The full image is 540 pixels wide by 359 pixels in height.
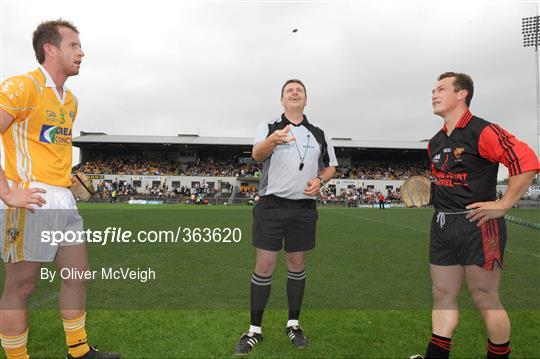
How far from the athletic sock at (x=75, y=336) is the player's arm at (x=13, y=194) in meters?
1.01

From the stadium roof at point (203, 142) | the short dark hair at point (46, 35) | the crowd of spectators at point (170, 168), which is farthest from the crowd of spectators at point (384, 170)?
the short dark hair at point (46, 35)

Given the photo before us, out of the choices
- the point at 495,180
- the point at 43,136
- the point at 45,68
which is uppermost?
the point at 45,68

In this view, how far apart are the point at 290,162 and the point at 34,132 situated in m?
2.21

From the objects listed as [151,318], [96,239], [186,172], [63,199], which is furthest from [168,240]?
[186,172]

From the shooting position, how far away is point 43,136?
2.97m

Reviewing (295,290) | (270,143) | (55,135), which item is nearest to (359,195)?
(295,290)

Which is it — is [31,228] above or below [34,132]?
below

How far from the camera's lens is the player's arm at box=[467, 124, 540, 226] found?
2.77m

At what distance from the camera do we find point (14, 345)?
9.64 feet

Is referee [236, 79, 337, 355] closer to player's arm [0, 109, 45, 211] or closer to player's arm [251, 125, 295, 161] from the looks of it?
player's arm [251, 125, 295, 161]

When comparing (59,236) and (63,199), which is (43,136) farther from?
(59,236)

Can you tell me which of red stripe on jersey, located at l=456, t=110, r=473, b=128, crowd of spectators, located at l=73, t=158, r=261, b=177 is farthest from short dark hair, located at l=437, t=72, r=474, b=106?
crowd of spectators, located at l=73, t=158, r=261, b=177

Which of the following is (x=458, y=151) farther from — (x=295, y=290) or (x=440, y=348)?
(x=295, y=290)

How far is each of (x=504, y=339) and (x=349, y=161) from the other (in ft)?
192
